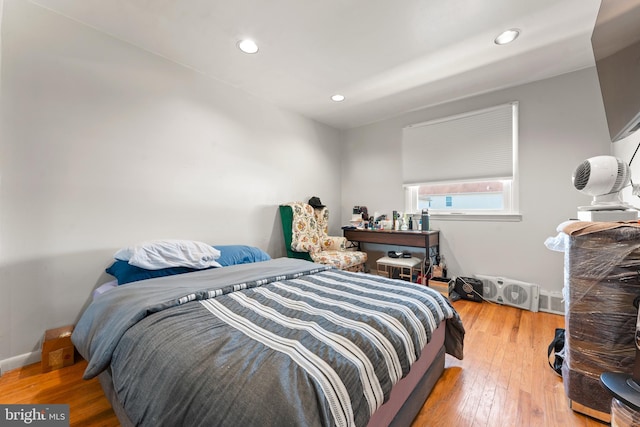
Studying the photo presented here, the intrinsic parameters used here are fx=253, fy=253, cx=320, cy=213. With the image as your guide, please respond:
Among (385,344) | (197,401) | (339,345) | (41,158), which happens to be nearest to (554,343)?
(385,344)

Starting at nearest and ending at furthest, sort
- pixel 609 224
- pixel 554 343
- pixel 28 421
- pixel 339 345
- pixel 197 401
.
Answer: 1. pixel 197 401
2. pixel 339 345
3. pixel 28 421
4. pixel 609 224
5. pixel 554 343

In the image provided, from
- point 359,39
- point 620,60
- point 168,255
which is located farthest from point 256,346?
point 359,39

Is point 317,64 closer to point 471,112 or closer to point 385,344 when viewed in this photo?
point 471,112

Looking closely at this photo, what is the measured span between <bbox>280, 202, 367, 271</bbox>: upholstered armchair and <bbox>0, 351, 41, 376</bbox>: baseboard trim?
2300 mm

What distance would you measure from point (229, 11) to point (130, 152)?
143cm

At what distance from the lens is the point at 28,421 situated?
1168 millimetres

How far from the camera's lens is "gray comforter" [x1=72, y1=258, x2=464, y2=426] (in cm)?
74

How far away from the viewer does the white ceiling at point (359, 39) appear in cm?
181

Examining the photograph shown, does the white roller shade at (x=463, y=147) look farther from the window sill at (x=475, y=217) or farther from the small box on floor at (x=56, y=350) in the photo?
the small box on floor at (x=56, y=350)

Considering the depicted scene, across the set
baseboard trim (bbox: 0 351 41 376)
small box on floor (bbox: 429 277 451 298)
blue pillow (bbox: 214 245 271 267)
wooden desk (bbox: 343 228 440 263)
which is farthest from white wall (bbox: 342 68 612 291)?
baseboard trim (bbox: 0 351 41 376)

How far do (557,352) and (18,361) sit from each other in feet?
12.2

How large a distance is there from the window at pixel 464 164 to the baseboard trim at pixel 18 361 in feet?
13.2

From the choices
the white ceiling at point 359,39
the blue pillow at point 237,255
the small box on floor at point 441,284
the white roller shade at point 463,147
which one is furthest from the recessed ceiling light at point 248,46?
the small box on floor at point 441,284

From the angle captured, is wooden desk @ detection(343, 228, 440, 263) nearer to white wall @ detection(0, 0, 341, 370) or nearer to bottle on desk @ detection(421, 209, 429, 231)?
bottle on desk @ detection(421, 209, 429, 231)
